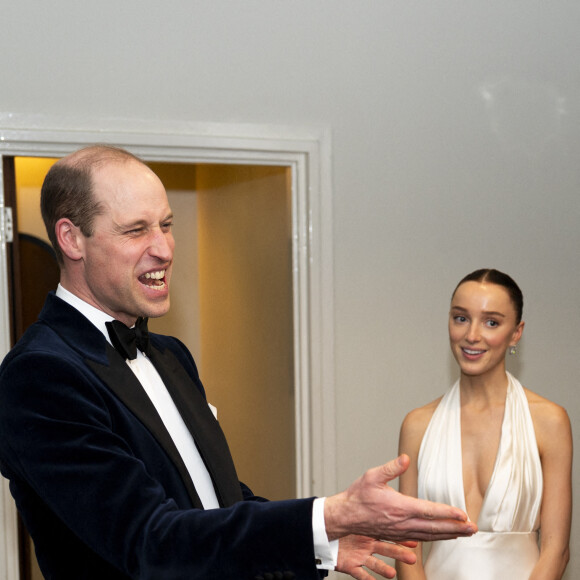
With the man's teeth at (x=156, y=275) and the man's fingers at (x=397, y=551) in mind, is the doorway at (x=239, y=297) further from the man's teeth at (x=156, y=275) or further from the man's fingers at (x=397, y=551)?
the man's fingers at (x=397, y=551)

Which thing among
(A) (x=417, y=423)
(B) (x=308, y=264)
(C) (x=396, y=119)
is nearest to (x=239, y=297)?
(B) (x=308, y=264)

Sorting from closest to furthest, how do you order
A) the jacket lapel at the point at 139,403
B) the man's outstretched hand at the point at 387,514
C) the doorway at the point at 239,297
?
the man's outstretched hand at the point at 387,514 < the jacket lapel at the point at 139,403 < the doorway at the point at 239,297

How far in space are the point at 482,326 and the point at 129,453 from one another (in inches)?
56.5

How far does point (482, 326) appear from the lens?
2447 mm

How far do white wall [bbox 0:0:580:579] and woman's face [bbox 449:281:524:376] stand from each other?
0.97m

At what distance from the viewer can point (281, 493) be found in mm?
3691

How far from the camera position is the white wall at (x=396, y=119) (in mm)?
3131

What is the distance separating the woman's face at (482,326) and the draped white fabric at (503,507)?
0.61ft

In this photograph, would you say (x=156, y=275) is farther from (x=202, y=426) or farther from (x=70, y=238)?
(x=202, y=426)

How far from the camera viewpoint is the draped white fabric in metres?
2.42

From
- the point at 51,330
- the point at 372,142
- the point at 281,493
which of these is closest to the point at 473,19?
the point at 372,142

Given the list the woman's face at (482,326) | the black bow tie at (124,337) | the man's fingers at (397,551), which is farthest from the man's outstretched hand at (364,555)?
the woman's face at (482,326)

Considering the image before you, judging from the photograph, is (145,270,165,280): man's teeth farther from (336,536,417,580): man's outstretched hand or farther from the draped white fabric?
the draped white fabric

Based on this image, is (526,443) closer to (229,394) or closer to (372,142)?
(372,142)
